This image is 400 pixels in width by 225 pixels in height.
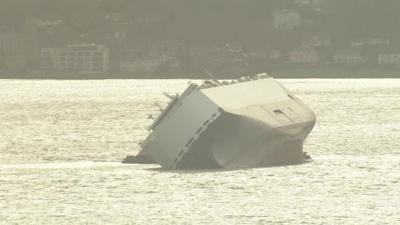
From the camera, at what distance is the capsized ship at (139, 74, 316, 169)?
38969mm

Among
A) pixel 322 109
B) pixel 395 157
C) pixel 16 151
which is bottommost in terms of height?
pixel 322 109

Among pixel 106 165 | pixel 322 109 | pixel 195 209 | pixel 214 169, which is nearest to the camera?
pixel 195 209

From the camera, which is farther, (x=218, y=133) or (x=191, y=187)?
(x=218, y=133)

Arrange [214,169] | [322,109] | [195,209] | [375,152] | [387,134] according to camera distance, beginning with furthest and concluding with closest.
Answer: [322,109], [387,134], [375,152], [214,169], [195,209]

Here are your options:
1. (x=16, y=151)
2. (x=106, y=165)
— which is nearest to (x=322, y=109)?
(x=16, y=151)

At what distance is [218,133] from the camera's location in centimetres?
3934

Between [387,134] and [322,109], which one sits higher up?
[387,134]

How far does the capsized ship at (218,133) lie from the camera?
38969mm

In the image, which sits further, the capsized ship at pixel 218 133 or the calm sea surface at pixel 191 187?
the capsized ship at pixel 218 133

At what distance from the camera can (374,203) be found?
3183 cm

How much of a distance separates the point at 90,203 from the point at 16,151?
1742 centimetres

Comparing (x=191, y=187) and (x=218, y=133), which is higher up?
(x=218, y=133)

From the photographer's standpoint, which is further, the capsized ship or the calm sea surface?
the capsized ship

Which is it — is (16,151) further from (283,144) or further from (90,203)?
(90,203)
